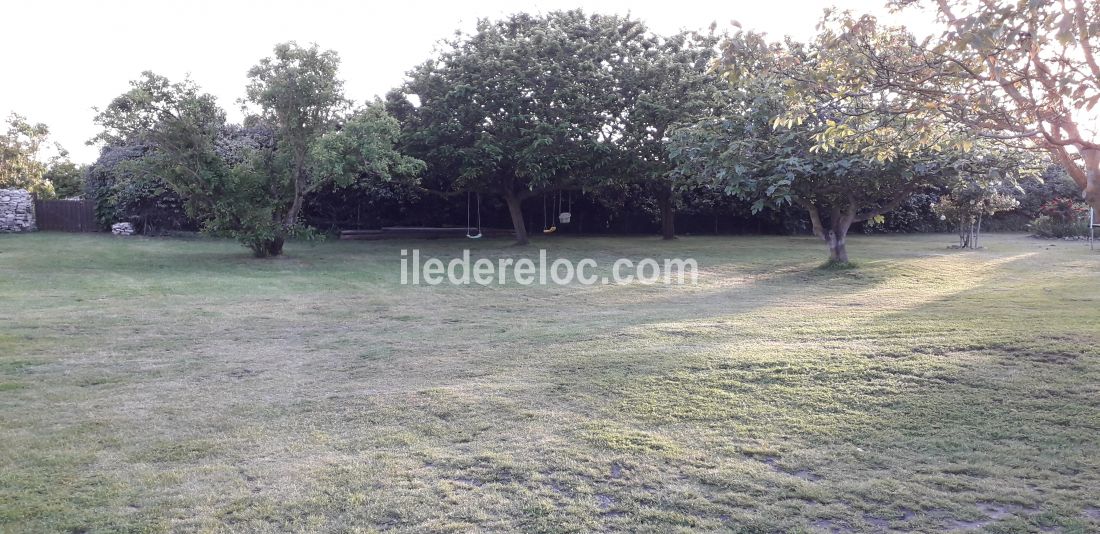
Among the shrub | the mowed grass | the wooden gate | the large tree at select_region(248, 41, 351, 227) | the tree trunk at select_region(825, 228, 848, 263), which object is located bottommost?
the mowed grass

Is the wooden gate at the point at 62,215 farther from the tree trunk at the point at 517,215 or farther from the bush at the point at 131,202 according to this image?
the tree trunk at the point at 517,215

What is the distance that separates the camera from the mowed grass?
3717mm

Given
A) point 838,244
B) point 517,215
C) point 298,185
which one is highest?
point 298,185

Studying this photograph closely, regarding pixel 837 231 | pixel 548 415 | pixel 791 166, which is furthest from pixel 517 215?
pixel 548 415

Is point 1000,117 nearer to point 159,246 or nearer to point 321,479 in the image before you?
point 321,479

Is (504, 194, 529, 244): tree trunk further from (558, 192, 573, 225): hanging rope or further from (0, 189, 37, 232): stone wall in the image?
(0, 189, 37, 232): stone wall

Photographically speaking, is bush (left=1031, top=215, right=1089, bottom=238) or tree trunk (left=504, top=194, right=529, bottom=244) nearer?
tree trunk (left=504, top=194, right=529, bottom=244)

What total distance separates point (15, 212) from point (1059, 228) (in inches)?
1296

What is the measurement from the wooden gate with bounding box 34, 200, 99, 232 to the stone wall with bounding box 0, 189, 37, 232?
1.06 feet

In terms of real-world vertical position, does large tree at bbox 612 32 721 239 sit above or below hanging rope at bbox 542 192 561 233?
A: above

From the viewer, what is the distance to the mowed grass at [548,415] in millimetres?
3717

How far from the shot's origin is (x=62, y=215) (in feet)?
79.0

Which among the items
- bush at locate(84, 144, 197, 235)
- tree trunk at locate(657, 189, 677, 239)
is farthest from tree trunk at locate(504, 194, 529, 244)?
bush at locate(84, 144, 197, 235)

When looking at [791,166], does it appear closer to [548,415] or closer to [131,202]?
[548,415]
